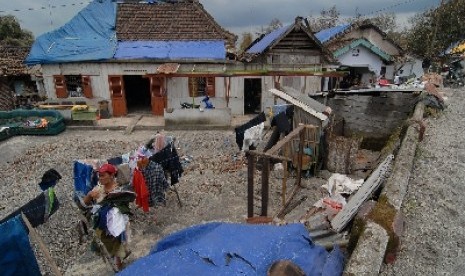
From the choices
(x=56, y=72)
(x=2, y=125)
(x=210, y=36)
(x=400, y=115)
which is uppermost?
(x=210, y=36)

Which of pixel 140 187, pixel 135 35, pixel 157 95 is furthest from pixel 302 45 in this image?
pixel 140 187

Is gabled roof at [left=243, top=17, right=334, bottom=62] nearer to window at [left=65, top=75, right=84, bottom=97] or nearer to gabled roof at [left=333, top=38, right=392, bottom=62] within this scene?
gabled roof at [left=333, top=38, right=392, bottom=62]

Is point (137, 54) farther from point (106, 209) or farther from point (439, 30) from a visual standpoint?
point (439, 30)

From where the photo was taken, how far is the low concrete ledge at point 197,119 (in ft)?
49.8

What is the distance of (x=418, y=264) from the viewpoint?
3.32 meters

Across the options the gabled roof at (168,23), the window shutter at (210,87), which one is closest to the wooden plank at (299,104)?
the window shutter at (210,87)

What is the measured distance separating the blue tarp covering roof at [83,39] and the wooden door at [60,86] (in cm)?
97

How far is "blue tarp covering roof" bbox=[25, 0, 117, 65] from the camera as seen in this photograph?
16.6 m

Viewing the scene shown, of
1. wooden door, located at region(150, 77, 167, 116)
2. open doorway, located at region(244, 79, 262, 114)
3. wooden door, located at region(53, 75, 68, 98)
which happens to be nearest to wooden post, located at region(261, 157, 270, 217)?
open doorway, located at region(244, 79, 262, 114)

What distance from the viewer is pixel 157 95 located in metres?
17.5

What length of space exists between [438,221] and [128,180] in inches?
233

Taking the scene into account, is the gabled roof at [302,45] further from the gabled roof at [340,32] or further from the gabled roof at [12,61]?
the gabled roof at [12,61]

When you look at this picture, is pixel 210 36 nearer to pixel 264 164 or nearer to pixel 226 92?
pixel 226 92

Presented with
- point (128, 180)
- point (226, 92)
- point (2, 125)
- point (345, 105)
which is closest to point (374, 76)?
point (226, 92)
